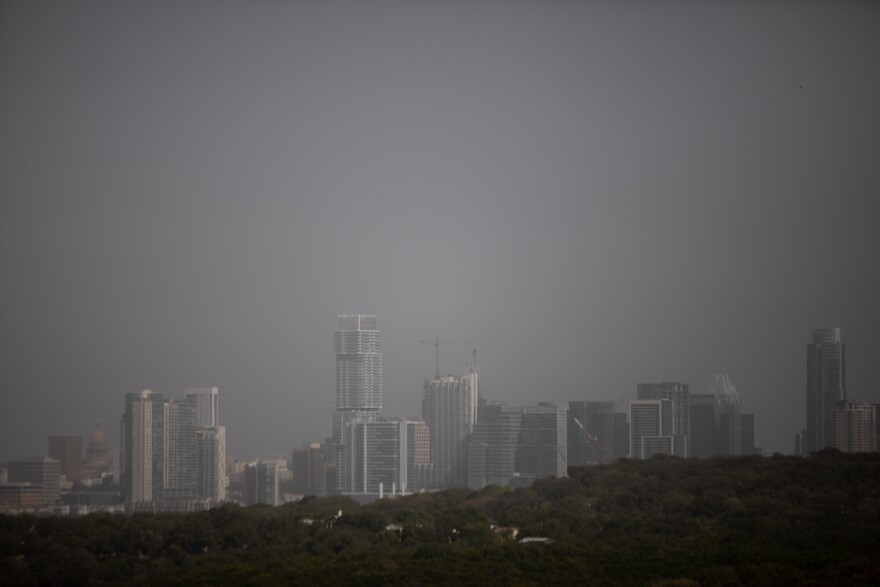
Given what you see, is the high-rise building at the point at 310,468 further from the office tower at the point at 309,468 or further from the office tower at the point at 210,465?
the office tower at the point at 210,465

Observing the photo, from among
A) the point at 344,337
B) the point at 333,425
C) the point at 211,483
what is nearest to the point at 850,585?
the point at 211,483

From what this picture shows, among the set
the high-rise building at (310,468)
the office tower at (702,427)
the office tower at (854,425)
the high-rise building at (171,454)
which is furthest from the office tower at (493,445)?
the office tower at (854,425)

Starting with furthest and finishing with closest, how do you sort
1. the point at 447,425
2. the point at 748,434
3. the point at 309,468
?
the point at 447,425, the point at 309,468, the point at 748,434

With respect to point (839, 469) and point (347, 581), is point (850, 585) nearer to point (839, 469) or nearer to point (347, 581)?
point (347, 581)

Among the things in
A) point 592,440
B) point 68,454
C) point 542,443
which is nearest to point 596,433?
point 592,440

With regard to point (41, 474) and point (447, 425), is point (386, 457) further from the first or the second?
point (41, 474)

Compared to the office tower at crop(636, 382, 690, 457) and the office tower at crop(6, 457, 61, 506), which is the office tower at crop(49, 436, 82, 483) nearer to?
the office tower at crop(6, 457, 61, 506)
